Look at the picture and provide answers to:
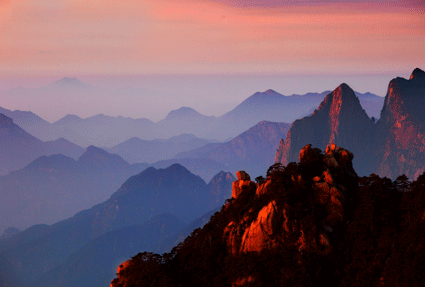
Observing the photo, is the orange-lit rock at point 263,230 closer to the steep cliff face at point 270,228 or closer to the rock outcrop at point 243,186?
Answer: the steep cliff face at point 270,228

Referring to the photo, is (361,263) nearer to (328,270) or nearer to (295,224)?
(328,270)

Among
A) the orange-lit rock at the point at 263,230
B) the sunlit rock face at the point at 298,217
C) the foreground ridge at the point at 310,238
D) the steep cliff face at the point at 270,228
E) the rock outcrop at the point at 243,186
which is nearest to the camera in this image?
the foreground ridge at the point at 310,238

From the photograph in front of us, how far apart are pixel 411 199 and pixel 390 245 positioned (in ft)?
23.6

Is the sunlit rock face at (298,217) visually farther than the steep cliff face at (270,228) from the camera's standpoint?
Yes

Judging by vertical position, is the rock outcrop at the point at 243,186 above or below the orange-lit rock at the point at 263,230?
above

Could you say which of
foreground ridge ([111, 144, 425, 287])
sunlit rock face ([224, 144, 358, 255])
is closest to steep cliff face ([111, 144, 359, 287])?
sunlit rock face ([224, 144, 358, 255])

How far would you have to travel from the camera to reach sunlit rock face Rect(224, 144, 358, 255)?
47312 mm

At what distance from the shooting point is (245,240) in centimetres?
5059

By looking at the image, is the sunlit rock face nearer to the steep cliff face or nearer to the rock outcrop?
the steep cliff face

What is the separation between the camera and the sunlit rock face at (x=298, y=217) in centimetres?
4731

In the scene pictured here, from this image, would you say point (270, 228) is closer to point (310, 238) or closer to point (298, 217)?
point (298, 217)

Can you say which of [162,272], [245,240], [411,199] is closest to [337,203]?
[411,199]

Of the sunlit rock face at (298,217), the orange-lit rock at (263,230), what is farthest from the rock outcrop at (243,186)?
the orange-lit rock at (263,230)

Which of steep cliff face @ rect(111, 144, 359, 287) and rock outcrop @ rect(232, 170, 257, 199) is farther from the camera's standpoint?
rock outcrop @ rect(232, 170, 257, 199)
